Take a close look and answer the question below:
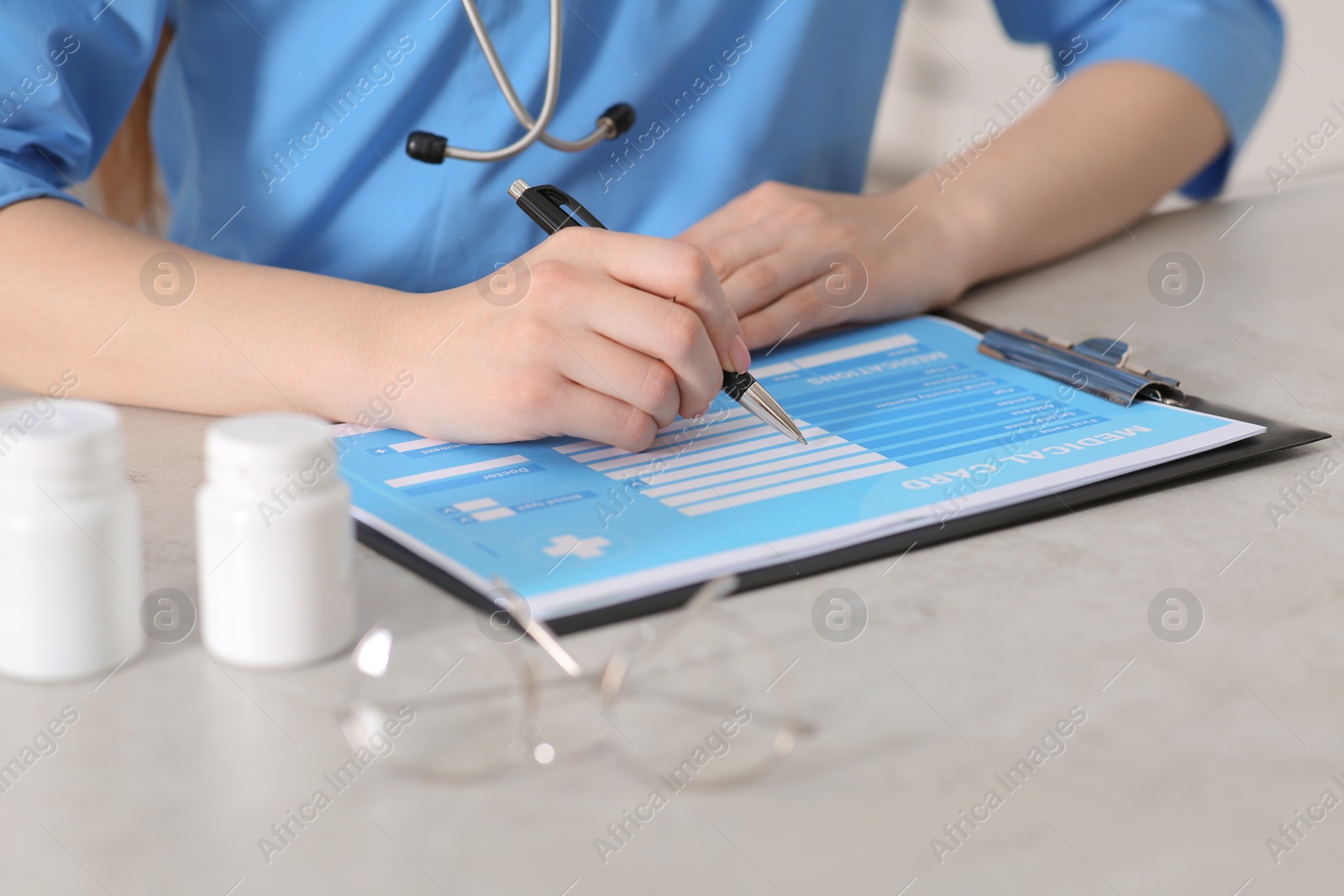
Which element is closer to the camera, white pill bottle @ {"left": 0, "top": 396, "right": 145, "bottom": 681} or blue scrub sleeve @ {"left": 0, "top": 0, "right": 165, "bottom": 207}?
white pill bottle @ {"left": 0, "top": 396, "right": 145, "bottom": 681}

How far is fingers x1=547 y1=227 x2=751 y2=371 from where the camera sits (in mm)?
818

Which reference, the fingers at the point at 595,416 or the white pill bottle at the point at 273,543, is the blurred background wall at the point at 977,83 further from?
the white pill bottle at the point at 273,543

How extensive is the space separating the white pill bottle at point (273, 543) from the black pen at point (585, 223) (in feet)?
1.16

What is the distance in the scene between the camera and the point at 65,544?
56 cm

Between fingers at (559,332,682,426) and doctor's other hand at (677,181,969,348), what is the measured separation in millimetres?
239

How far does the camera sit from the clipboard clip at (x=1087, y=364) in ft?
3.15

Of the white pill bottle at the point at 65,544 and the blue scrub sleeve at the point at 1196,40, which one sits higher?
the blue scrub sleeve at the point at 1196,40

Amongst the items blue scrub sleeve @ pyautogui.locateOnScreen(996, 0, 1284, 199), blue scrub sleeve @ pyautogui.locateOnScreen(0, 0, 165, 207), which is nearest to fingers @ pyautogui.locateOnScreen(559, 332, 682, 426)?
blue scrub sleeve @ pyautogui.locateOnScreen(0, 0, 165, 207)

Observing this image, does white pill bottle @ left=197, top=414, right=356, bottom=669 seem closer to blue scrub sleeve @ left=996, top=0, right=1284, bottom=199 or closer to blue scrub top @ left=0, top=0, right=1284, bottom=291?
blue scrub top @ left=0, top=0, right=1284, bottom=291

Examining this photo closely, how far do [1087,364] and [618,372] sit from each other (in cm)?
41

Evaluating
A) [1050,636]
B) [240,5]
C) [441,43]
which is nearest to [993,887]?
[1050,636]

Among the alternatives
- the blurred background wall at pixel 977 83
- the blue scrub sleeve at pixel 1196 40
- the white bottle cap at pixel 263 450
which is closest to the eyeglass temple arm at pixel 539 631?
the white bottle cap at pixel 263 450

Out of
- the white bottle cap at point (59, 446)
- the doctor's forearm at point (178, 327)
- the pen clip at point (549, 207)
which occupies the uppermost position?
the pen clip at point (549, 207)

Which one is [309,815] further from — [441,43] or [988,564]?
[441,43]
